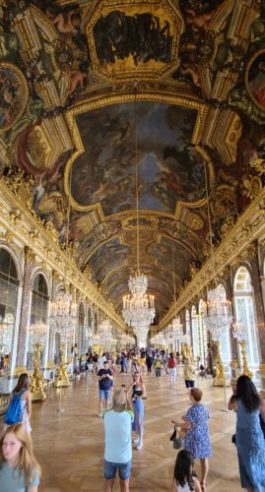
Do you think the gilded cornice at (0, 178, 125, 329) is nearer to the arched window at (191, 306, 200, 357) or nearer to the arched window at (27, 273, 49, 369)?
the arched window at (27, 273, 49, 369)

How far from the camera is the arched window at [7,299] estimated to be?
9594 mm

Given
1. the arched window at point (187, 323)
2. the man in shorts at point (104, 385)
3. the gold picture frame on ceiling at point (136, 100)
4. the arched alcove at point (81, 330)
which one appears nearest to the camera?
the man in shorts at point (104, 385)

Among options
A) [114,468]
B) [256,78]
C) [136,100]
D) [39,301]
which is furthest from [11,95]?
[114,468]

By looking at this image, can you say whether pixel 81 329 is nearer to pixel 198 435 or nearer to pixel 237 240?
pixel 237 240

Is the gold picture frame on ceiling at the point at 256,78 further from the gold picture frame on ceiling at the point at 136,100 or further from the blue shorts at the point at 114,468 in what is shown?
the blue shorts at the point at 114,468

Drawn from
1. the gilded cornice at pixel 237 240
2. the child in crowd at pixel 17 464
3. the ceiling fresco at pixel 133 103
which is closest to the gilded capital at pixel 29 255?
the ceiling fresco at pixel 133 103

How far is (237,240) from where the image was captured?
1312cm

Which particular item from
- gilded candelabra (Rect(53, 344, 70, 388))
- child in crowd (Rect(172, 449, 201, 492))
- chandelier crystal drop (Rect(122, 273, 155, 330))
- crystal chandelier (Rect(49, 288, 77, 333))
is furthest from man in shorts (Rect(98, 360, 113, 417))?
gilded candelabra (Rect(53, 344, 70, 388))

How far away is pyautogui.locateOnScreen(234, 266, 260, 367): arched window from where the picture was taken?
13.7 meters

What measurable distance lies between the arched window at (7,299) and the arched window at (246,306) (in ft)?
30.2

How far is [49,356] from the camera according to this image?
1374 centimetres

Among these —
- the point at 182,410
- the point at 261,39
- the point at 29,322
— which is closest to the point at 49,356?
the point at 29,322

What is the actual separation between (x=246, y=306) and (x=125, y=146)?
8.79 m

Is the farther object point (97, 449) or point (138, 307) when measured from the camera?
point (138, 307)
